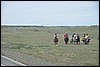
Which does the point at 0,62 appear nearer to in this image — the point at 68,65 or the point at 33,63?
the point at 33,63

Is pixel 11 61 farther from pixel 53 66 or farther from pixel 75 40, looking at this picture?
pixel 75 40

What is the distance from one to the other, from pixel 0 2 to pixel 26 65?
452 centimetres

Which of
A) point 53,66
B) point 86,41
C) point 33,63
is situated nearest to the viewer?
point 53,66

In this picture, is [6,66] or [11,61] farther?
[11,61]

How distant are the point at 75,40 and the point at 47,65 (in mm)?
16537

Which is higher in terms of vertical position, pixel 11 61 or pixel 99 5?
pixel 99 5

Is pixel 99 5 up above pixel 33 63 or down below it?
above

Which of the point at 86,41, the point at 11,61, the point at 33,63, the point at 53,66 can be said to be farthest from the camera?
the point at 86,41

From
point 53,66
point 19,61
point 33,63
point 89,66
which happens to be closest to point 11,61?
point 19,61

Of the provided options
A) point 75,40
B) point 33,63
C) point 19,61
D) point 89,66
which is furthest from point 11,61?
point 75,40

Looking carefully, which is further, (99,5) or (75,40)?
(75,40)

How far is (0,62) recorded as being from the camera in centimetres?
1738

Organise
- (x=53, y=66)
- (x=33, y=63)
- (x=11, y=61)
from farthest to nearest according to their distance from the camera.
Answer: (x=11, y=61), (x=33, y=63), (x=53, y=66)

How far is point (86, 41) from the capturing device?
32.0m
